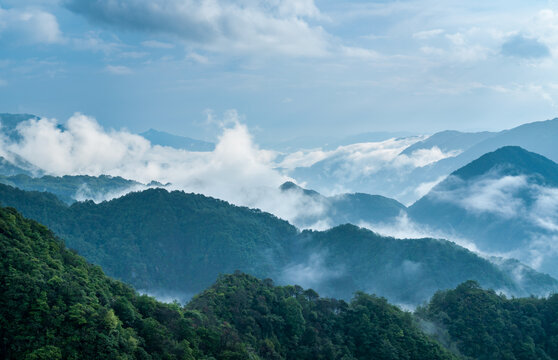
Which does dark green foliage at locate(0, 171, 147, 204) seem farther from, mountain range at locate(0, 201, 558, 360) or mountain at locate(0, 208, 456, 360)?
mountain range at locate(0, 201, 558, 360)

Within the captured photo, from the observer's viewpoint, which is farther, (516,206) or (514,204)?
(516,206)

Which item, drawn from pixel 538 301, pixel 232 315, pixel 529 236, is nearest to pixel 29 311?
pixel 232 315

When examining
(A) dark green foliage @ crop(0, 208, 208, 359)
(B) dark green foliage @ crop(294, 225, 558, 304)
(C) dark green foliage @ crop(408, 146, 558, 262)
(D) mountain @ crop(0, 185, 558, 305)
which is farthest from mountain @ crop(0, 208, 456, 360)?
(C) dark green foliage @ crop(408, 146, 558, 262)

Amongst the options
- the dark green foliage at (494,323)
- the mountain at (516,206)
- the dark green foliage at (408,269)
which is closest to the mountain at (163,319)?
the dark green foliage at (494,323)

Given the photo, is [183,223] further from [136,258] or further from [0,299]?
[0,299]

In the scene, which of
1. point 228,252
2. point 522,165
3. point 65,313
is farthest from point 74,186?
point 65,313

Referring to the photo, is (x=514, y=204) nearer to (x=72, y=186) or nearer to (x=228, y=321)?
(x=72, y=186)
